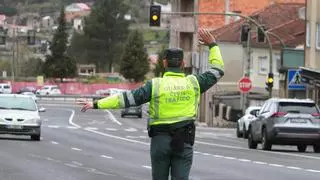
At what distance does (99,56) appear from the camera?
154 meters

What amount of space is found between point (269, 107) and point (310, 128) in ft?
5.31

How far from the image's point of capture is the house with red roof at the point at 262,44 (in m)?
63.8

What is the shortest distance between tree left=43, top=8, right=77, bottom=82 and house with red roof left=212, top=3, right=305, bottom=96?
198ft

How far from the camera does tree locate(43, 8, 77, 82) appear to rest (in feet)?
443

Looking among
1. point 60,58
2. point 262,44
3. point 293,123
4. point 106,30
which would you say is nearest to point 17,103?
point 293,123

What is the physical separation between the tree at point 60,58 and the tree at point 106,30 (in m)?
10.8

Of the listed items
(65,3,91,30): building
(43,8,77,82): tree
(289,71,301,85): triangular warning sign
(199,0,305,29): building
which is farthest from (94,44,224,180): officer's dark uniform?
(65,3,91,30): building

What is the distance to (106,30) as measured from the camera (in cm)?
14888

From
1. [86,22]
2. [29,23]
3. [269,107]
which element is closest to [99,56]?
[86,22]

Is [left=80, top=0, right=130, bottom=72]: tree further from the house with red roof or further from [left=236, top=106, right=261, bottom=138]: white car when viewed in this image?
[left=236, top=106, right=261, bottom=138]: white car

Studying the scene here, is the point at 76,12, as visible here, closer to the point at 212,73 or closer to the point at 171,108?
the point at 212,73

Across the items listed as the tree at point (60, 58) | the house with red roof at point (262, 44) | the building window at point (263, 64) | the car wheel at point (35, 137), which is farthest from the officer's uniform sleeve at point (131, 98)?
the tree at point (60, 58)

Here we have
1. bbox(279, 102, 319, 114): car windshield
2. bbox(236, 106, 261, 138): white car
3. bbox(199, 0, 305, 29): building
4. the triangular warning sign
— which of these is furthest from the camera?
bbox(199, 0, 305, 29): building

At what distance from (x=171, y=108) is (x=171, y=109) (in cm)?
2
